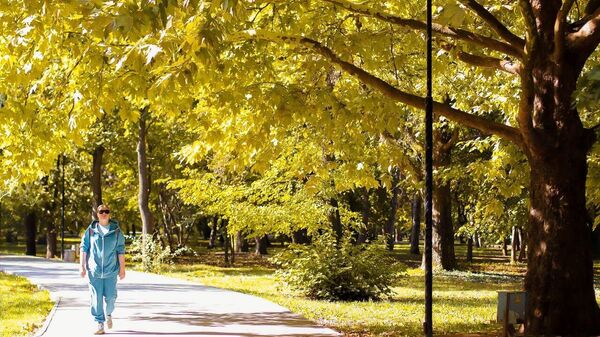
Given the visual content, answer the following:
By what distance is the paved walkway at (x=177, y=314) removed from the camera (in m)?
11.5

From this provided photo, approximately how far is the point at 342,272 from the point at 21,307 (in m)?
6.45

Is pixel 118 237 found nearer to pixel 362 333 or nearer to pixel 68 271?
pixel 362 333

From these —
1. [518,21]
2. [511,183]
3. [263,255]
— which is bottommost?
[263,255]

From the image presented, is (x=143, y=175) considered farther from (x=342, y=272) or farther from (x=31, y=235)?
(x=31, y=235)

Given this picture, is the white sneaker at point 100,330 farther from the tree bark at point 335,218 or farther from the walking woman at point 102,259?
the tree bark at point 335,218

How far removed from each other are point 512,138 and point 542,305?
2.44 m

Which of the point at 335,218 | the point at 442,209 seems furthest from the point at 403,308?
the point at 442,209

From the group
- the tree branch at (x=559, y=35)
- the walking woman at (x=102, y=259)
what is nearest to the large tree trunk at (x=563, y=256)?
the tree branch at (x=559, y=35)

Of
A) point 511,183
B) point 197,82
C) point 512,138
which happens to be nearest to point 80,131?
point 197,82

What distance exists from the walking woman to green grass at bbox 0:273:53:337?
4.39ft

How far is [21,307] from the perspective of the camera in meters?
15.2

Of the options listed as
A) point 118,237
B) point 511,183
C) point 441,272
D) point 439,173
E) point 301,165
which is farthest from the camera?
point 441,272

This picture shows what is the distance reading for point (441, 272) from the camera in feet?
98.2

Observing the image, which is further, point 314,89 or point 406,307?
point 406,307
